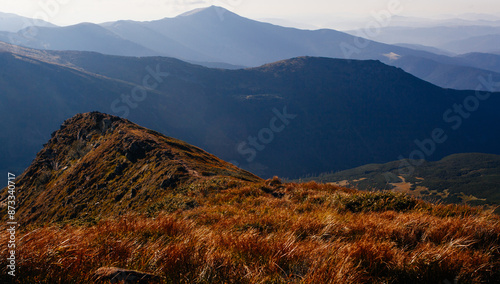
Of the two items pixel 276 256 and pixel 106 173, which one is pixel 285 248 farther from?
pixel 106 173

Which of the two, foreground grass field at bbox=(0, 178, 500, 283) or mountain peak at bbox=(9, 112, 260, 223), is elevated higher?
foreground grass field at bbox=(0, 178, 500, 283)

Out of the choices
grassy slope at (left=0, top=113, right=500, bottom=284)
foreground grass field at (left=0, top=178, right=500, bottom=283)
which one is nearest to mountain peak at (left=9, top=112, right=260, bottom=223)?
grassy slope at (left=0, top=113, right=500, bottom=284)

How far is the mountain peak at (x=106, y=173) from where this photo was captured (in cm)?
2489

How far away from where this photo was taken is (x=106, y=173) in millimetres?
33625

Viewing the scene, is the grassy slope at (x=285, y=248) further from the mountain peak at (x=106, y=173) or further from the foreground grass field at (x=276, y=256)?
the mountain peak at (x=106, y=173)

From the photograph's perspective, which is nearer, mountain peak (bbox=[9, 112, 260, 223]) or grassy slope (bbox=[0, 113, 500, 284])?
grassy slope (bbox=[0, 113, 500, 284])

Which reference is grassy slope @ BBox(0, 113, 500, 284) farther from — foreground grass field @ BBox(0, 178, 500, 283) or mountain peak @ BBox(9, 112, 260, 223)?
mountain peak @ BBox(9, 112, 260, 223)

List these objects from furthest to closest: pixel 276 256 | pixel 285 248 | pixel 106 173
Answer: pixel 106 173, pixel 285 248, pixel 276 256

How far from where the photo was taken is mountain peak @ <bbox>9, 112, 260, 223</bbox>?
24891 millimetres

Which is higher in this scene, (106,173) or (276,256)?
(276,256)

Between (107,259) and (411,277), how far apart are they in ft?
13.2

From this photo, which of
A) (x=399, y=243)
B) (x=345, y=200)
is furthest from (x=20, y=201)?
(x=399, y=243)

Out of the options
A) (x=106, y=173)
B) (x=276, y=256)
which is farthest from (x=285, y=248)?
(x=106, y=173)

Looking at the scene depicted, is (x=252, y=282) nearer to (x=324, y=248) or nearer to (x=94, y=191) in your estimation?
(x=324, y=248)
